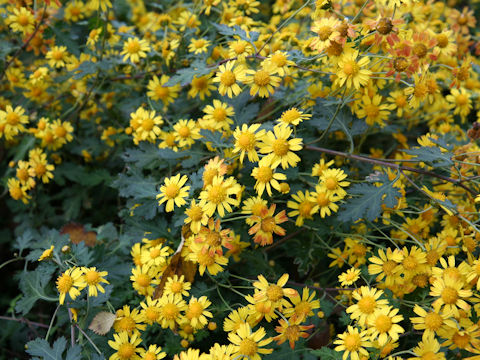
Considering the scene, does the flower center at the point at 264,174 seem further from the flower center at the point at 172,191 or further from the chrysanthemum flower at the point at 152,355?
the chrysanthemum flower at the point at 152,355

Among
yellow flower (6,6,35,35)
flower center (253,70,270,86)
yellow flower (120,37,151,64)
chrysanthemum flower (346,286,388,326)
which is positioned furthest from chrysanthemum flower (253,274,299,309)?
yellow flower (6,6,35,35)

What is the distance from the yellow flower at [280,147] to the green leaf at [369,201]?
33 cm

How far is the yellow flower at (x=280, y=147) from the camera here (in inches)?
65.2

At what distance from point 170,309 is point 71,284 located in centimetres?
39

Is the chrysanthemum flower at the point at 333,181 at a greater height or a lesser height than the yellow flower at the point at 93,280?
greater

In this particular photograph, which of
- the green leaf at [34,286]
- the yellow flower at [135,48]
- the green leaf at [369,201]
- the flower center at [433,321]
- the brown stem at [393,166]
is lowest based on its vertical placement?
the green leaf at [34,286]

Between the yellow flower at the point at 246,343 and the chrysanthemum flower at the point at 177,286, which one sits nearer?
the yellow flower at the point at 246,343

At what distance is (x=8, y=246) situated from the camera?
2770 millimetres

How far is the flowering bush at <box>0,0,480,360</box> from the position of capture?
1.61 metres

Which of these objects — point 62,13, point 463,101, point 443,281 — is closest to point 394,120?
point 463,101

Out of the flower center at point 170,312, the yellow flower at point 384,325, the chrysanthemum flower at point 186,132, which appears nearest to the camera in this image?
the yellow flower at point 384,325

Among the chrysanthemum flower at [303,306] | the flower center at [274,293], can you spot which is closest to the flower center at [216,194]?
the flower center at [274,293]

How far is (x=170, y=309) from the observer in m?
1.63

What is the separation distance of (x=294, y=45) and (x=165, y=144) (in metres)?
0.89
